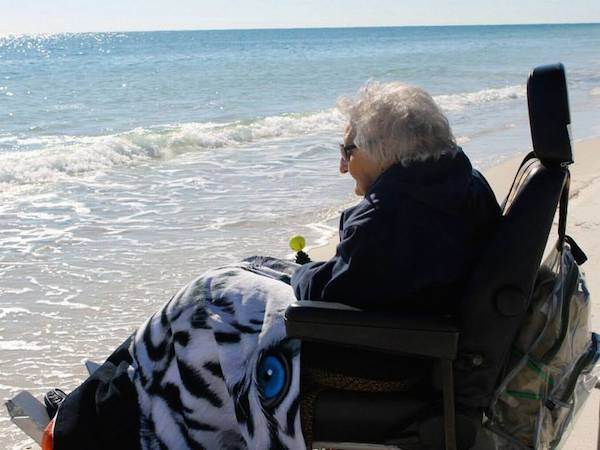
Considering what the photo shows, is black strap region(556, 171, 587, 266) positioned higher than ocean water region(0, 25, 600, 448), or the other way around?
black strap region(556, 171, 587, 266)

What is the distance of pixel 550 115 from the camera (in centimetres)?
222

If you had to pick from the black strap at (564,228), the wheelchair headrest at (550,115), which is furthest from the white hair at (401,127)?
the black strap at (564,228)

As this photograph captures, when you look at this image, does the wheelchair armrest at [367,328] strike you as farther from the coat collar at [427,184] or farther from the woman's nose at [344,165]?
the woman's nose at [344,165]

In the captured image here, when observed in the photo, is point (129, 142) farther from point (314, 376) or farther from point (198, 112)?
point (314, 376)

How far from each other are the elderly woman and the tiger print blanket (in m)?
0.18

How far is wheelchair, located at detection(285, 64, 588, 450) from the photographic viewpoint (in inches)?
86.4

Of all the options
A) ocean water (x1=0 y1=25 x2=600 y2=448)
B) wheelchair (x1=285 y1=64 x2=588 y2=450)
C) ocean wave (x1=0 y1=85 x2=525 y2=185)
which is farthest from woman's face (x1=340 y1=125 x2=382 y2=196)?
ocean wave (x1=0 y1=85 x2=525 y2=185)

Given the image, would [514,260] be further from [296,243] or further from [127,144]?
[127,144]

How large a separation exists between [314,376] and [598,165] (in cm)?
788

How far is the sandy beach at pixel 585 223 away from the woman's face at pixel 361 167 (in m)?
1.44

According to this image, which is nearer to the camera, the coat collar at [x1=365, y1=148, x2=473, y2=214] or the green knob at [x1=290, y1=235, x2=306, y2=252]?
the coat collar at [x1=365, y1=148, x2=473, y2=214]

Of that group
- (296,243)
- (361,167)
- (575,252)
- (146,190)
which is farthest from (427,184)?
(146,190)

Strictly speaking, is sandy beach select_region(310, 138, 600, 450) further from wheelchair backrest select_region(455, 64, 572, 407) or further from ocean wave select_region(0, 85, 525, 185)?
ocean wave select_region(0, 85, 525, 185)

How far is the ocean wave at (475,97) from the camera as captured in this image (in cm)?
1930
